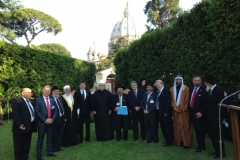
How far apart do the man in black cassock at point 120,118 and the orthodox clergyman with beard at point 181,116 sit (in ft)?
5.39

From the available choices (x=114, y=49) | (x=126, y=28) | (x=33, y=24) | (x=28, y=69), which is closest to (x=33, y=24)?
(x=33, y=24)

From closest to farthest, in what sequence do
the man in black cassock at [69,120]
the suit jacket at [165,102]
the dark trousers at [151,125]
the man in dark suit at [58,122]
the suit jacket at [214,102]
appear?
the suit jacket at [214,102], the man in dark suit at [58,122], the suit jacket at [165,102], the man in black cassock at [69,120], the dark trousers at [151,125]

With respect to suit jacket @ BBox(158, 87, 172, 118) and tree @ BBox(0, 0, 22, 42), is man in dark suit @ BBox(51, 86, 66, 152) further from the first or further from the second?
tree @ BBox(0, 0, 22, 42)

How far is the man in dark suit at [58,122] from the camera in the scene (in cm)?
581

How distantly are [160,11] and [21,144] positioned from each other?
87.5 ft

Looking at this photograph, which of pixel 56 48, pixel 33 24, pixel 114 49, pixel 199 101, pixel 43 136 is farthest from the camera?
pixel 56 48

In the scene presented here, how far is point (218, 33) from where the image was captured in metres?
6.37

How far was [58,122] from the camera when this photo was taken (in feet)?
19.1

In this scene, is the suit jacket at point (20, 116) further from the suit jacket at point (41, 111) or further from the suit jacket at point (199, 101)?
the suit jacket at point (199, 101)

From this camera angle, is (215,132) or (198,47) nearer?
(215,132)

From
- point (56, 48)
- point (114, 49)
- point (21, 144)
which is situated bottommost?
point (21, 144)

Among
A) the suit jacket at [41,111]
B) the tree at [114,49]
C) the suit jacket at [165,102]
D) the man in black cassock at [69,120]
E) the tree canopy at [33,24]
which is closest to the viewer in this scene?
the suit jacket at [41,111]

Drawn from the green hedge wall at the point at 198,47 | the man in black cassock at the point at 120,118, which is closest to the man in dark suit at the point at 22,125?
the man in black cassock at the point at 120,118

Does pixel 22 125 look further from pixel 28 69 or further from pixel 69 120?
pixel 28 69
